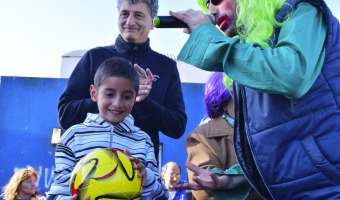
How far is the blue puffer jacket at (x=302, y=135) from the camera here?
1.83m

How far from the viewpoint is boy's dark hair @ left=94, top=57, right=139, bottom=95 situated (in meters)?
2.88

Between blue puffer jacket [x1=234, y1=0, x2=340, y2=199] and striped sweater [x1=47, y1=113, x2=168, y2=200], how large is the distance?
87 centimetres

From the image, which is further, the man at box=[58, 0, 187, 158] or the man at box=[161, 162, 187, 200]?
the man at box=[161, 162, 187, 200]

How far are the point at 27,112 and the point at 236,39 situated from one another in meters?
12.6

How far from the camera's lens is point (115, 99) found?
9.27 feet

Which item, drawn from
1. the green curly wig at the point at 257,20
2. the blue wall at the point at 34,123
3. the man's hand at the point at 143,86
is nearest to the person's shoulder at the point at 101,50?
the man's hand at the point at 143,86

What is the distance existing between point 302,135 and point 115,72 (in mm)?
1326

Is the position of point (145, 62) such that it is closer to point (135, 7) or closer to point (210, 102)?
point (135, 7)

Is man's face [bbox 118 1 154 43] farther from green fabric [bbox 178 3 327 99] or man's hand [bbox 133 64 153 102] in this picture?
green fabric [bbox 178 3 327 99]

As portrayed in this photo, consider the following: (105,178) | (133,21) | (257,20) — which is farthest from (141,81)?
(257,20)

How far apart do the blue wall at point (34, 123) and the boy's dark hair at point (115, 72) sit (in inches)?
396

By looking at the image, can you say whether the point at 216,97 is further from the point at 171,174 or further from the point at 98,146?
the point at 171,174

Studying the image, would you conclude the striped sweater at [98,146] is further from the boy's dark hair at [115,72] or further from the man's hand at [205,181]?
the man's hand at [205,181]

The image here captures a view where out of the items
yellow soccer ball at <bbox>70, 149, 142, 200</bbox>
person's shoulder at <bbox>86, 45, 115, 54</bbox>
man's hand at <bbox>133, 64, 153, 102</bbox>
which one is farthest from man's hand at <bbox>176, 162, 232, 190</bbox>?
person's shoulder at <bbox>86, 45, 115, 54</bbox>
